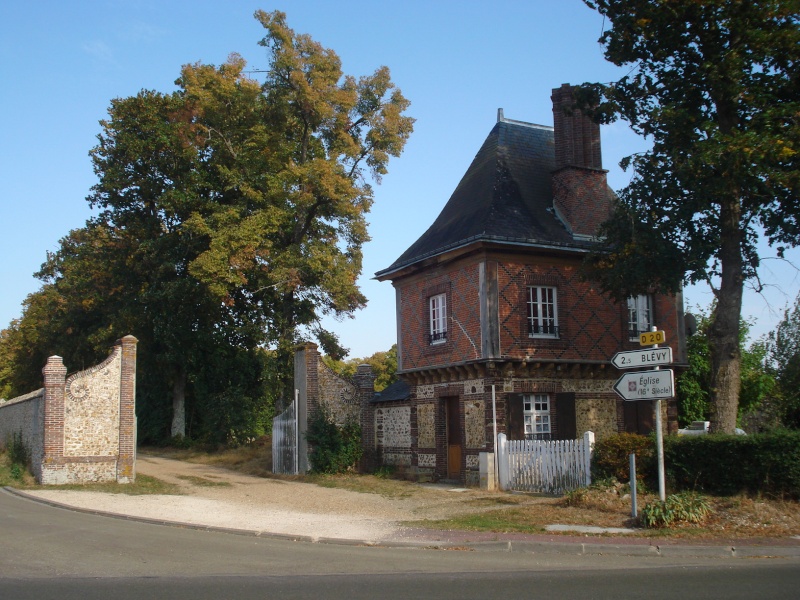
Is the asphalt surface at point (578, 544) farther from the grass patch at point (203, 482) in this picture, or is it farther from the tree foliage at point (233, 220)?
the tree foliage at point (233, 220)

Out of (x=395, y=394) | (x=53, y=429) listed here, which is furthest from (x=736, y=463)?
(x=53, y=429)

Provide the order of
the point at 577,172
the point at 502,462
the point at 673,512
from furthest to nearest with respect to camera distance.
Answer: the point at 577,172 → the point at 502,462 → the point at 673,512

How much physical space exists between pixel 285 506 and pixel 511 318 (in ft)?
26.9

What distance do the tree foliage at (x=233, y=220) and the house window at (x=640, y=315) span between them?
11.7 metres

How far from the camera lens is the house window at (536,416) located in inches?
871

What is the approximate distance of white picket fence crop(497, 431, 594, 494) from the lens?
18.1 meters

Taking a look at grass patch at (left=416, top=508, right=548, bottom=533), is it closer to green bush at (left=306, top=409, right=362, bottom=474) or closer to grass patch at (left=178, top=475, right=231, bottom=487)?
green bush at (left=306, top=409, right=362, bottom=474)

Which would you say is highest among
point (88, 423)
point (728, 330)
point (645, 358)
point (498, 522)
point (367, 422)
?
point (728, 330)

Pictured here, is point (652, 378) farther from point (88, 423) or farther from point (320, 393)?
point (88, 423)

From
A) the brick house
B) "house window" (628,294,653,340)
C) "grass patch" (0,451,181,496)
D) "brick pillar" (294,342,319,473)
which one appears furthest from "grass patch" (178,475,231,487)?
"house window" (628,294,653,340)

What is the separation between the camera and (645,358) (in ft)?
45.3

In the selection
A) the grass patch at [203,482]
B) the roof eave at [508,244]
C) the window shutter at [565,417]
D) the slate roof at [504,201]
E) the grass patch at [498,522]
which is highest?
the slate roof at [504,201]

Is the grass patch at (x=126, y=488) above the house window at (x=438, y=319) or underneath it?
underneath

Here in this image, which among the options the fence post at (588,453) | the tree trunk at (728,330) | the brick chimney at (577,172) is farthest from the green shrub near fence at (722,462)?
the brick chimney at (577,172)
